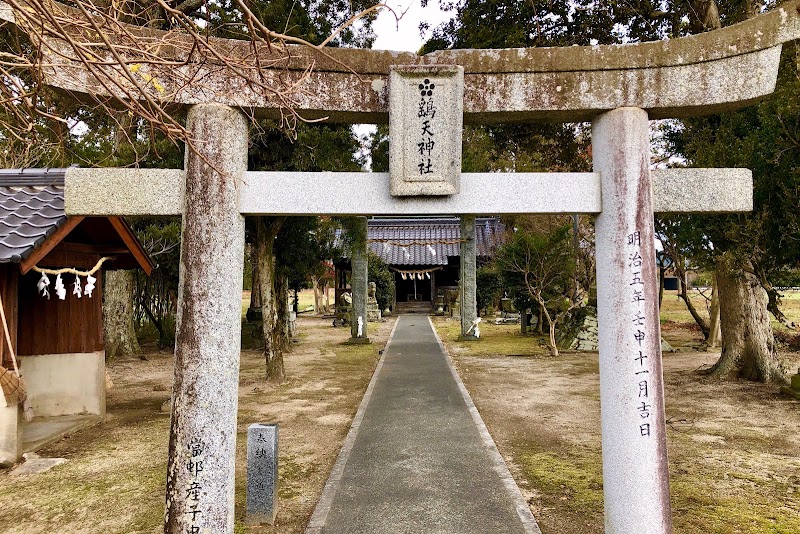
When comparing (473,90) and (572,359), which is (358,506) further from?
(572,359)

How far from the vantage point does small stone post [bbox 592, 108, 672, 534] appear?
13.2 feet

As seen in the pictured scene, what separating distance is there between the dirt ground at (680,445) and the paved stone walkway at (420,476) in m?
0.33

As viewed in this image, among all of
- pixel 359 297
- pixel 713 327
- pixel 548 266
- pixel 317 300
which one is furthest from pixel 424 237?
pixel 713 327

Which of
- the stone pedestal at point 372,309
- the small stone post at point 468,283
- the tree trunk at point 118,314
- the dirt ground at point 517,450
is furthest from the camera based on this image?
the stone pedestal at point 372,309

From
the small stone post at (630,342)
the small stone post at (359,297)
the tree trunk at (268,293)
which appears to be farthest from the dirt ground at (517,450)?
the small stone post at (359,297)

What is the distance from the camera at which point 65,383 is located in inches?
345

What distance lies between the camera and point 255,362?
15195 mm

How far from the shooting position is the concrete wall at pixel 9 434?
656 centimetres

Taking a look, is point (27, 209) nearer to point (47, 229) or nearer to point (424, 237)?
point (47, 229)

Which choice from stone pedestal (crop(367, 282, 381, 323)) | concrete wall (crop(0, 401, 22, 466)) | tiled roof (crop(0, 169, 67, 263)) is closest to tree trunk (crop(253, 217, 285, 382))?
tiled roof (crop(0, 169, 67, 263))

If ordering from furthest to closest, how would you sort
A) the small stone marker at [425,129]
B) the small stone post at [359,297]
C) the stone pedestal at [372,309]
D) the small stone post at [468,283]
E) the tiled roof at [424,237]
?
the tiled roof at [424,237] < the stone pedestal at [372,309] < the small stone post at [468,283] < the small stone post at [359,297] < the small stone marker at [425,129]

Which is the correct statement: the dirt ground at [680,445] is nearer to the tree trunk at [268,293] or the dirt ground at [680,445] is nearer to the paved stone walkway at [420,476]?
the paved stone walkway at [420,476]

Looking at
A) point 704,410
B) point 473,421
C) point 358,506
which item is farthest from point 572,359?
point 358,506

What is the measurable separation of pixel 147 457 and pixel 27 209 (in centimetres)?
397
